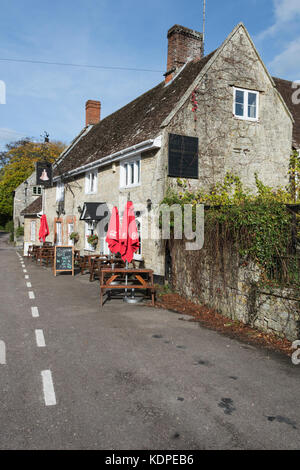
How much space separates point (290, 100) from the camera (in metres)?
19.9

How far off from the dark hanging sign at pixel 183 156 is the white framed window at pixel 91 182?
689cm

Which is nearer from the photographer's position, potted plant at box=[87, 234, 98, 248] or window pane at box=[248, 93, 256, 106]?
window pane at box=[248, 93, 256, 106]

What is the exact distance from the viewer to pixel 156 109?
15844 mm

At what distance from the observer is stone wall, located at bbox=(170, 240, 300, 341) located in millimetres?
6742

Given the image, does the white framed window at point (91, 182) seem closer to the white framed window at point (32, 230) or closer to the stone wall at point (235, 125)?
the stone wall at point (235, 125)

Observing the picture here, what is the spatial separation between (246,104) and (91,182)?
360 inches

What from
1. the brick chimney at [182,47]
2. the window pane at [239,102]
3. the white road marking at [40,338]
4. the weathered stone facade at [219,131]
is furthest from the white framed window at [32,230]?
the white road marking at [40,338]

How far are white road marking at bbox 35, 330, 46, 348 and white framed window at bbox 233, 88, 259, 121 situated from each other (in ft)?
38.2

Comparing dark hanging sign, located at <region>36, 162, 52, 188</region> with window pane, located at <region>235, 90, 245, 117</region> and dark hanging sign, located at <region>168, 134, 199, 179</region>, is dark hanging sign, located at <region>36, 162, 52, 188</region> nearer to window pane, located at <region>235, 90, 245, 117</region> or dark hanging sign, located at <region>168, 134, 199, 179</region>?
dark hanging sign, located at <region>168, 134, 199, 179</region>

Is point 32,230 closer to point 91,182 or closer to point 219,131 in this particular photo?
point 91,182

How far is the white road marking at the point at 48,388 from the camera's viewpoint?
442cm

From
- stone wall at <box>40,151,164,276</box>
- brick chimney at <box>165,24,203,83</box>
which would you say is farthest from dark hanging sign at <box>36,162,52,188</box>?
brick chimney at <box>165,24,203,83</box>

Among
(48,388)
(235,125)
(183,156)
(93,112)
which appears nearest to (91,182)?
(183,156)
